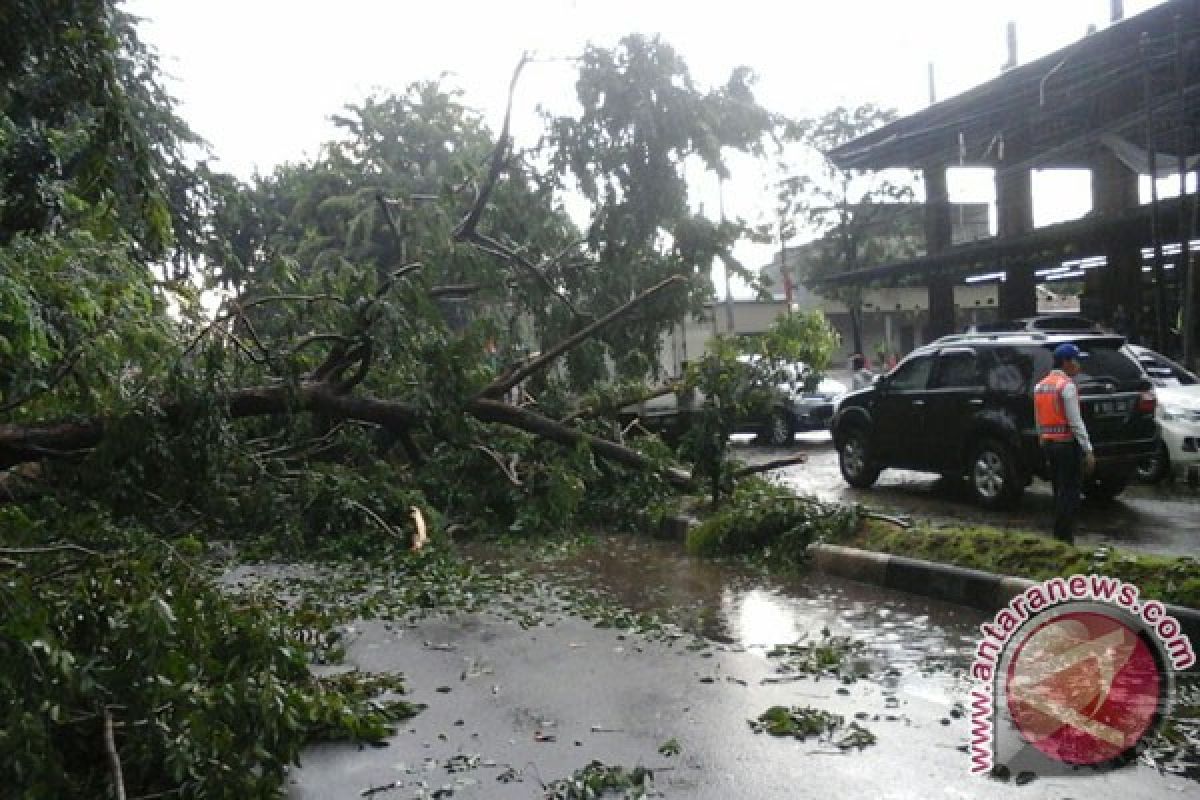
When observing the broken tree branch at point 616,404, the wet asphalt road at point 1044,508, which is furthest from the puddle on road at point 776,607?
the wet asphalt road at point 1044,508

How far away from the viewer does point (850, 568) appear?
788 centimetres

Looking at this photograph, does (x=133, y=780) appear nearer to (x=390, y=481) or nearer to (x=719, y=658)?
(x=719, y=658)

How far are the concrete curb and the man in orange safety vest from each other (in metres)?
1.52

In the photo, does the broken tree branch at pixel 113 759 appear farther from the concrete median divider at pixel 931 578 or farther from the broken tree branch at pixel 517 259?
the broken tree branch at pixel 517 259

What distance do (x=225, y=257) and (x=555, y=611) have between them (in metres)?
13.9

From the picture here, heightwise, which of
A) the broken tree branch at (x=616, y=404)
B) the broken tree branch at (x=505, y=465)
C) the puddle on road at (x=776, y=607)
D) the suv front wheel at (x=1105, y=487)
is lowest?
the puddle on road at (x=776, y=607)

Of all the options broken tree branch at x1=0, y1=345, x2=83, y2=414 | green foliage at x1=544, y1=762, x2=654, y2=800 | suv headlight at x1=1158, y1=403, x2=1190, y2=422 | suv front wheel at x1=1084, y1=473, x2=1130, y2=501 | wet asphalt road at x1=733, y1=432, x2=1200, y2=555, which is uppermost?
broken tree branch at x1=0, y1=345, x2=83, y2=414

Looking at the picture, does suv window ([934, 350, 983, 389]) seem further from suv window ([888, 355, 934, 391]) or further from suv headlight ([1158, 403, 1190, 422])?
suv headlight ([1158, 403, 1190, 422])

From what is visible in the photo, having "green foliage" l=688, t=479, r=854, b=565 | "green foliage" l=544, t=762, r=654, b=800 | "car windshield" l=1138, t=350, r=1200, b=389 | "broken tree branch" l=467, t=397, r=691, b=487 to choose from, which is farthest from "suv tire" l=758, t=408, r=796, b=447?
"green foliage" l=544, t=762, r=654, b=800

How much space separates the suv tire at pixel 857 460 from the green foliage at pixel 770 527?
3.26m

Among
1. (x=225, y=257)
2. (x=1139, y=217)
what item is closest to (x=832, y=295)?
(x=1139, y=217)

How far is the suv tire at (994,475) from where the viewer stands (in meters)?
9.95

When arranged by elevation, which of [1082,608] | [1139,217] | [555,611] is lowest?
[555,611]

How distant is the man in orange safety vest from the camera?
7.77 meters
